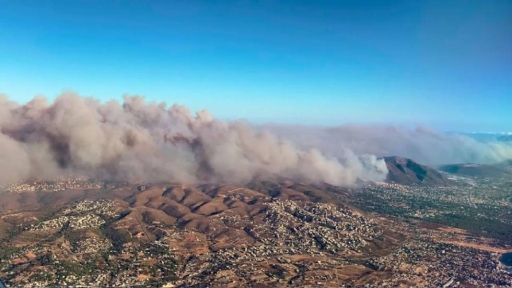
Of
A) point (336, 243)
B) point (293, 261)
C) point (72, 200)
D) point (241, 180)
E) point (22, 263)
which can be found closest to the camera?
point (22, 263)

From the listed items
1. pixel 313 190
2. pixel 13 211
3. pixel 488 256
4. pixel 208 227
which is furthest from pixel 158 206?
pixel 488 256

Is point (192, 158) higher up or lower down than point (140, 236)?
higher up

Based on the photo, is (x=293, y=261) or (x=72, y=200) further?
(x=72, y=200)

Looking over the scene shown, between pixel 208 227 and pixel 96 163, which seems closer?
pixel 208 227

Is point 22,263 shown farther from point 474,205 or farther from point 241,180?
point 474,205

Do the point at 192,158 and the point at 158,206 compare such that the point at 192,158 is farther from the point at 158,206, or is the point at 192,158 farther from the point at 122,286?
the point at 122,286

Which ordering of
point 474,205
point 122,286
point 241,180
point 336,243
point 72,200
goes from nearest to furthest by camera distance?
point 122,286 < point 336,243 < point 72,200 < point 474,205 < point 241,180

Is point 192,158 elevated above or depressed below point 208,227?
above

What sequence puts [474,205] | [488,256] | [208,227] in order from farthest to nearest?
[474,205] → [208,227] → [488,256]

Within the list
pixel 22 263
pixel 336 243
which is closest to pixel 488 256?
pixel 336 243
